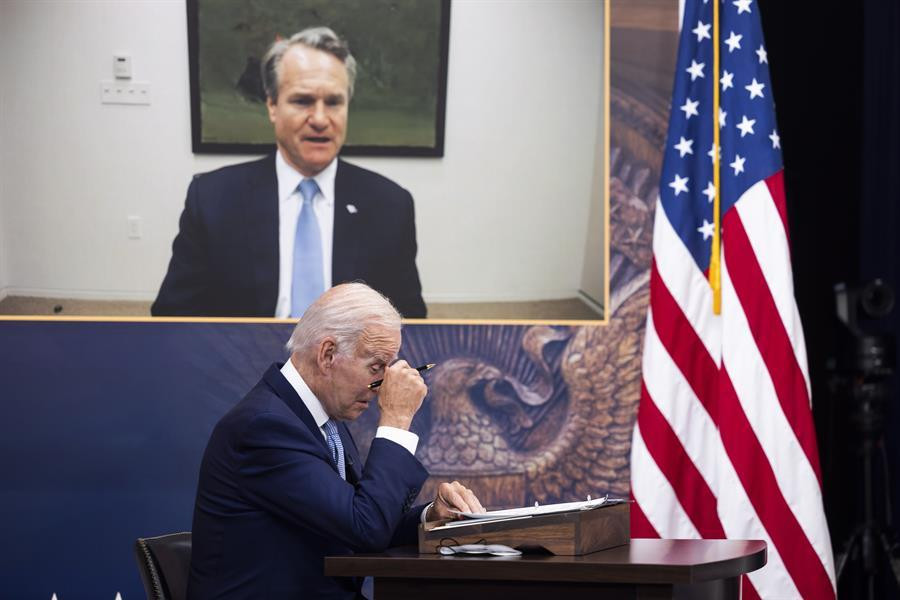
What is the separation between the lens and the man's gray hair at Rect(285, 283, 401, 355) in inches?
106

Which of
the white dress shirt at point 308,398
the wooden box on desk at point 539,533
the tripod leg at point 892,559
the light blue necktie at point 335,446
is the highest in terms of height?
the white dress shirt at point 308,398

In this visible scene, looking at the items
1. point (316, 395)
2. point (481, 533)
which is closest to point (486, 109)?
point (316, 395)

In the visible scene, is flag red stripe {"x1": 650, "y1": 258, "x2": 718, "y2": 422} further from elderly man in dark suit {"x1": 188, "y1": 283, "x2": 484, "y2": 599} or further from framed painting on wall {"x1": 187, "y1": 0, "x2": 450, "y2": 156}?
elderly man in dark suit {"x1": 188, "y1": 283, "x2": 484, "y2": 599}

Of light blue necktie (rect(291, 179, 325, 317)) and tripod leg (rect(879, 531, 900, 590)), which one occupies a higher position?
light blue necktie (rect(291, 179, 325, 317))

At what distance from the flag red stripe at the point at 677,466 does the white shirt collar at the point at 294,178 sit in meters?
1.53

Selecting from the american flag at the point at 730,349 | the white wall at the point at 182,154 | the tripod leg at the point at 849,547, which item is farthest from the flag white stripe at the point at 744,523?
the white wall at the point at 182,154

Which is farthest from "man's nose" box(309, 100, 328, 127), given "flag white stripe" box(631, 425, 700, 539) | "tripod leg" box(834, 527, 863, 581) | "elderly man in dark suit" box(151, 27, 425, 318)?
"tripod leg" box(834, 527, 863, 581)

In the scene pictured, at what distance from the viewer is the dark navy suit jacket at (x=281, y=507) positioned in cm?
241

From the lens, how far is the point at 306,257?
4656 millimetres

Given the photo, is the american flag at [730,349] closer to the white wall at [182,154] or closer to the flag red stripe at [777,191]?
the flag red stripe at [777,191]

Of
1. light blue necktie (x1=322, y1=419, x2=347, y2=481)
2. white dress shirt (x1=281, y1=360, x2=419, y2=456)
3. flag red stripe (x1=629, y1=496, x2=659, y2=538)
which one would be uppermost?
white dress shirt (x1=281, y1=360, x2=419, y2=456)

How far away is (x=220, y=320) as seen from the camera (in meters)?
4.66

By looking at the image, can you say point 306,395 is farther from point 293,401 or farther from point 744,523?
point 744,523

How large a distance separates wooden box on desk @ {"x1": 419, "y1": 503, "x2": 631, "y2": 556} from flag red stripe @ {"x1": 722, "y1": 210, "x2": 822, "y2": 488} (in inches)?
79.8
